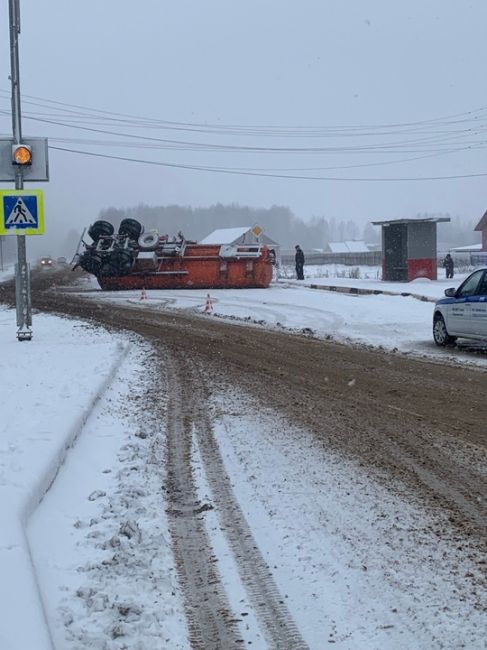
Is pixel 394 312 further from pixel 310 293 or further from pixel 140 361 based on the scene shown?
→ pixel 140 361

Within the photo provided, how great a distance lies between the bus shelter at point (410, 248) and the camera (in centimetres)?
3528

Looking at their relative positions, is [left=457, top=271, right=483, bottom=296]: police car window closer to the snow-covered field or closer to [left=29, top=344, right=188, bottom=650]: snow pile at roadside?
the snow-covered field

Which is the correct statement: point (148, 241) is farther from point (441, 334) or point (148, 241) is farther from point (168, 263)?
point (441, 334)

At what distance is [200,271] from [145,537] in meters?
28.0

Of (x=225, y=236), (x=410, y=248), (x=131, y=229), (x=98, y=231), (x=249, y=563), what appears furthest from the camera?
(x=225, y=236)

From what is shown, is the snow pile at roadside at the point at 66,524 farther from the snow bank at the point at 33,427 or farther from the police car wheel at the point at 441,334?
the police car wheel at the point at 441,334

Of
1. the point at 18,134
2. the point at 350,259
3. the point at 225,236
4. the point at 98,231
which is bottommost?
the point at 350,259

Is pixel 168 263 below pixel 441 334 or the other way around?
the other way around

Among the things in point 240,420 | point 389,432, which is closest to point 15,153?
point 240,420

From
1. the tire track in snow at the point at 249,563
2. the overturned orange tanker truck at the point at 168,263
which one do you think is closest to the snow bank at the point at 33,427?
the tire track in snow at the point at 249,563

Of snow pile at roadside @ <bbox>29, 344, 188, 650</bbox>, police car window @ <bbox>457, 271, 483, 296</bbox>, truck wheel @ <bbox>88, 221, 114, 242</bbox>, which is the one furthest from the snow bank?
truck wheel @ <bbox>88, 221, 114, 242</bbox>

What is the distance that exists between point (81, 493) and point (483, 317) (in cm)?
1019

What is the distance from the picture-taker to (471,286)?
14.4 meters

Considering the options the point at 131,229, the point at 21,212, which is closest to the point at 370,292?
the point at 131,229
